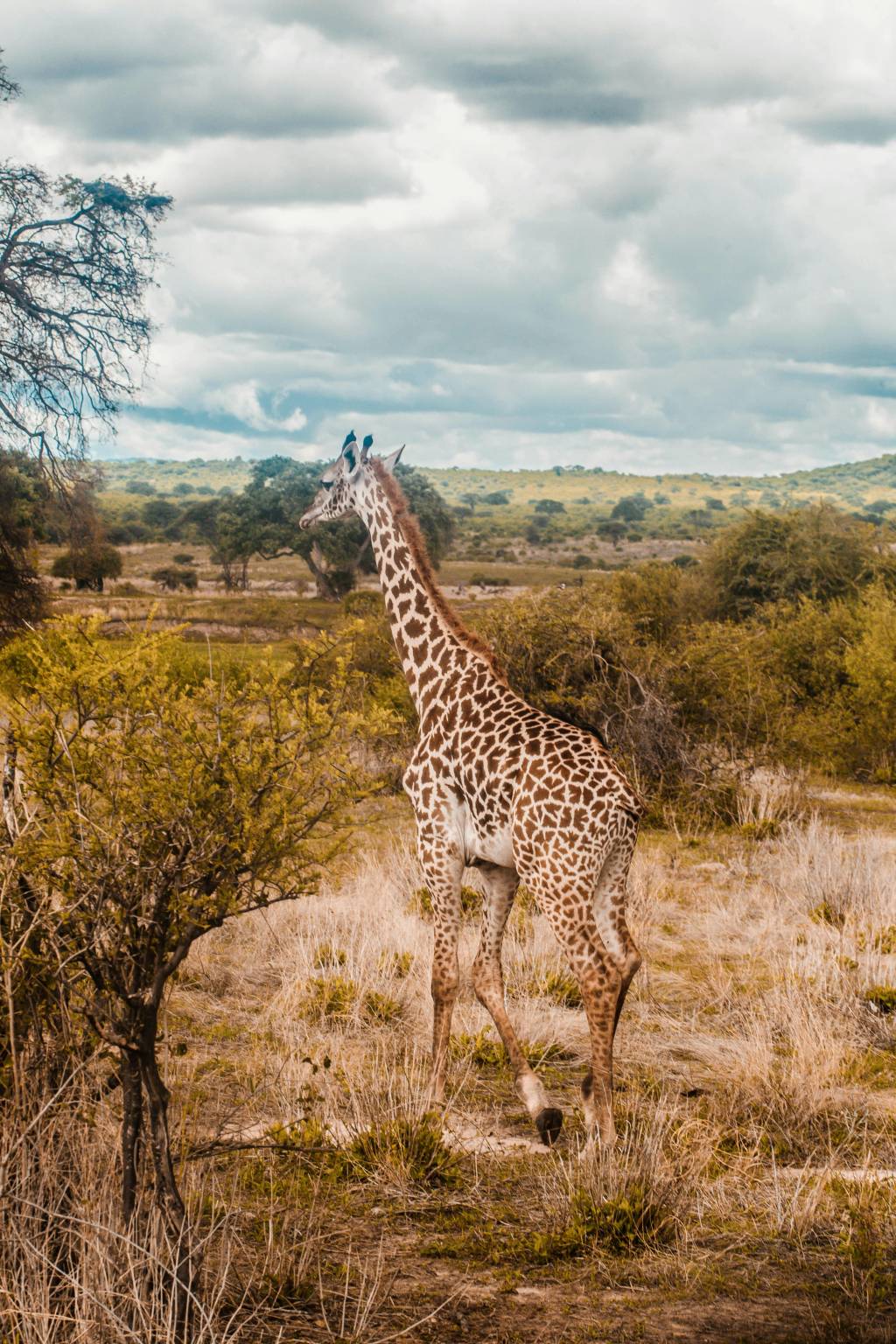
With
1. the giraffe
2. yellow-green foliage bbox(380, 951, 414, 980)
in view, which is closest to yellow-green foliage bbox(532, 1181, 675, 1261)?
the giraffe

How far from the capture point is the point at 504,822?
6641 millimetres

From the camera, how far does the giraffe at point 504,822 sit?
6176 mm

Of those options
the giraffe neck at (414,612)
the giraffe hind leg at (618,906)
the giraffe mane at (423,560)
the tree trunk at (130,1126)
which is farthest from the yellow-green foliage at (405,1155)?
the giraffe mane at (423,560)

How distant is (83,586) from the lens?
4806 cm

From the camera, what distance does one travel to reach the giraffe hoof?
245 inches

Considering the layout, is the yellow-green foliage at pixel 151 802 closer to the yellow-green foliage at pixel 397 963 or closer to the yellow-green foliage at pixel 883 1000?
the yellow-green foliage at pixel 397 963

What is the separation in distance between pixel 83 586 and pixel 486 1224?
45.3 meters

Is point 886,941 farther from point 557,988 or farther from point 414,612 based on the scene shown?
point 414,612

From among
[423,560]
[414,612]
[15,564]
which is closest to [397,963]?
[414,612]

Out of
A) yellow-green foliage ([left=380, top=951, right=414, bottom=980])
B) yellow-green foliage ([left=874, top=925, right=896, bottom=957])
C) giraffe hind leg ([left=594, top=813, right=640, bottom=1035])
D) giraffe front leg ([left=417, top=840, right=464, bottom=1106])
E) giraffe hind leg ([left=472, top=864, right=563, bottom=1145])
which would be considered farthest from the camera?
yellow-green foliage ([left=874, top=925, right=896, bottom=957])

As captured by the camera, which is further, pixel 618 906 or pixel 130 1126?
pixel 618 906

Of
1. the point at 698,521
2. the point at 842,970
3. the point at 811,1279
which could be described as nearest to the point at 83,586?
the point at 842,970

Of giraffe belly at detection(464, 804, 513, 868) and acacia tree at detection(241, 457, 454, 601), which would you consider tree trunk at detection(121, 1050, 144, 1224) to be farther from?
acacia tree at detection(241, 457, 454, 601)

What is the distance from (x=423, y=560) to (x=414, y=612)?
1.11 feet
